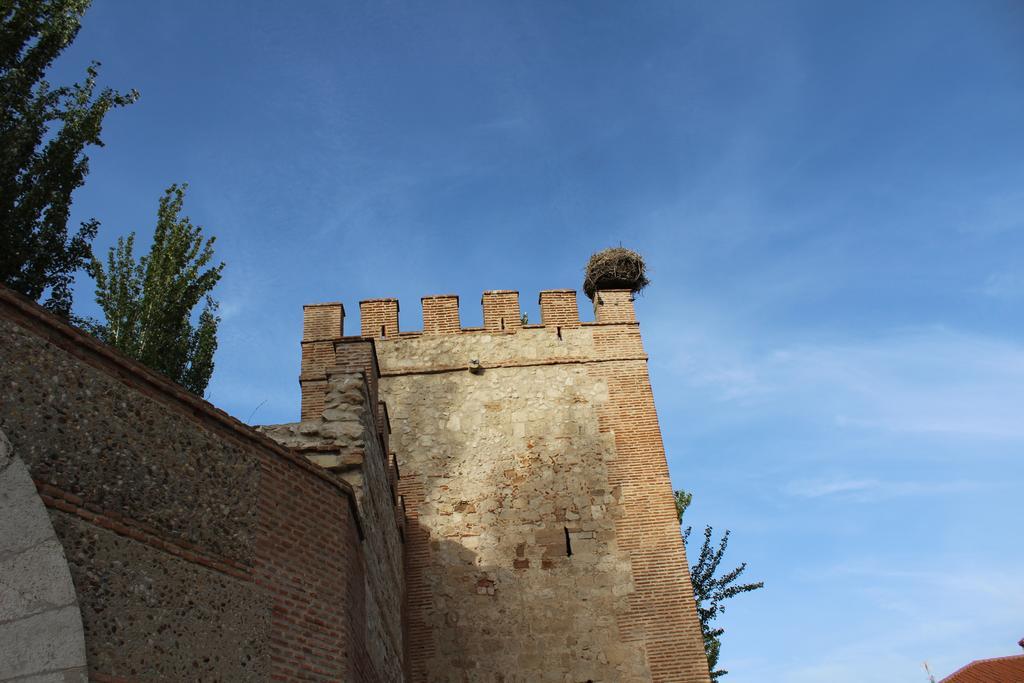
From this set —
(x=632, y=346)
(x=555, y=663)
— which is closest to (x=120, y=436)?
(x=555, y=663)

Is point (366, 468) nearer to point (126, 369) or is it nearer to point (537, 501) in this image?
point (126, 369)

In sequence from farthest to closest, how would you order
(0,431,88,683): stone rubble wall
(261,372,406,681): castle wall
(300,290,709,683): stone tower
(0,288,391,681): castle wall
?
(300,290,709,683): stone tower
(261,372,406,681): castle wall
(0,288,391,681): castle wall
(0,431,88,683): stone rubble wall

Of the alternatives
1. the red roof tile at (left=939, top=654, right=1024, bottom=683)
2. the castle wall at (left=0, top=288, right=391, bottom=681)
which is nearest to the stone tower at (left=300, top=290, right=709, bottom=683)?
the castle wall at (left=0, top=288, right=391, bottom=681)

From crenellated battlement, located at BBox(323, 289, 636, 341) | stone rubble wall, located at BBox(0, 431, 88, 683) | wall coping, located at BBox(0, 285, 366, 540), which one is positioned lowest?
stone rubble wall, located at BBox(0, 431, 88, 683)

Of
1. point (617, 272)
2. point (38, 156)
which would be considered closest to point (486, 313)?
point (617, 272)

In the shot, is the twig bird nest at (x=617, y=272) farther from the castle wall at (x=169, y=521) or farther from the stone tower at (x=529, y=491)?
the castle wall at (x=169, y=521)

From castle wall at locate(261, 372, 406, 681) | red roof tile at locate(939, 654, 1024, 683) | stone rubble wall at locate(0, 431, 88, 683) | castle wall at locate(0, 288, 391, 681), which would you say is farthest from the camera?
red roof tile at locate(939, 654, 1024, 683)

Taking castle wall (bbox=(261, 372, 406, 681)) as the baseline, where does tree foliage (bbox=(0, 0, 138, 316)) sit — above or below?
above

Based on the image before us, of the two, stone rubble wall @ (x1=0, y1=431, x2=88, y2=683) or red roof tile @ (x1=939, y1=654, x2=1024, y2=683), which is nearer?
stone rubble wall @ (x1=0, y1=431, x2=88, y2=683)

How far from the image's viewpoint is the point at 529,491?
1161 cm

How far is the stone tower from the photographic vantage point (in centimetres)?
1048

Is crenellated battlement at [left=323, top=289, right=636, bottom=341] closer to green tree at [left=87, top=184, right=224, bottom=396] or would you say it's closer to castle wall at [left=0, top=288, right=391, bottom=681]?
green tree at [left=87, top=184, right=224, bottom=396]

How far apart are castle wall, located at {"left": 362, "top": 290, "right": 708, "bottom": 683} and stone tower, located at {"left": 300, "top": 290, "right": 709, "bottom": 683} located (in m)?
Result: 0.02

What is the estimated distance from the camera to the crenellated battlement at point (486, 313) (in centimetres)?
1292
